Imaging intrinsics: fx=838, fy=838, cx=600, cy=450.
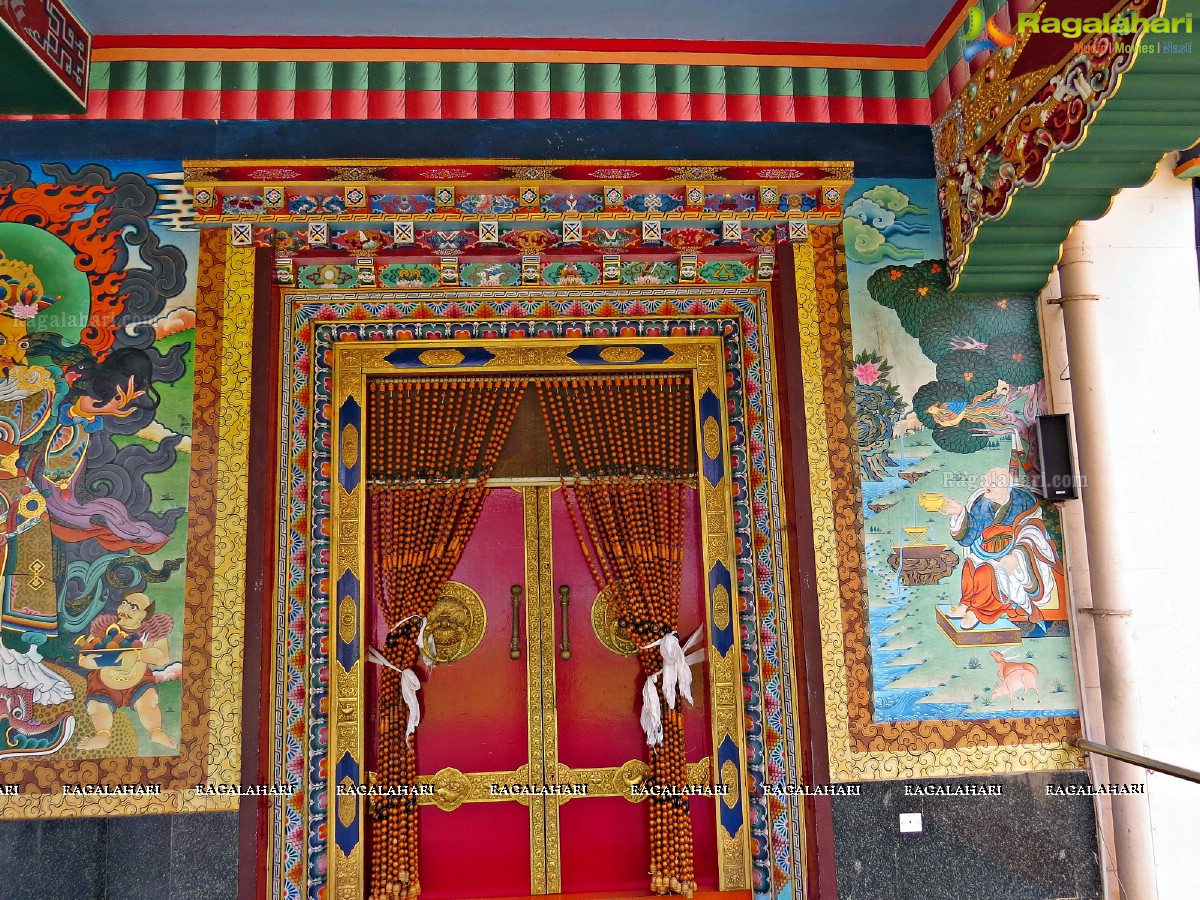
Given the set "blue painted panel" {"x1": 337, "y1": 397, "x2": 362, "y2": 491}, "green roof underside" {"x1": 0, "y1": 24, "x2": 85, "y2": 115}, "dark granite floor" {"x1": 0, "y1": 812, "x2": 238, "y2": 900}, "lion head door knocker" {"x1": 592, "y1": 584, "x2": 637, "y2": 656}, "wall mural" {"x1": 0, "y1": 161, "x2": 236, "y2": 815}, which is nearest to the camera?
"green roof underside" {"x1": 0, "y1": 24, "x2": 85, "y2": 115}

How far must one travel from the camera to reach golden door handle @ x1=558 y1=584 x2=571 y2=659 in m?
4.42

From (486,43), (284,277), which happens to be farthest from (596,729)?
(486,43)

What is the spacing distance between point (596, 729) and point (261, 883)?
170cm

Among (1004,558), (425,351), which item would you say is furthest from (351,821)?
(1004,558)

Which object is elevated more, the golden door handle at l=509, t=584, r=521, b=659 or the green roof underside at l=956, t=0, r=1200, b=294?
the green roof underside at l=956, t=0, r=1200, b=294

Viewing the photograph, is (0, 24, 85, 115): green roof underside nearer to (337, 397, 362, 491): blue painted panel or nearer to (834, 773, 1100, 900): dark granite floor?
(337, 397, 362, 491): blue painted panel

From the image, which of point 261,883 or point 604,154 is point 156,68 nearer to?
point 604,154

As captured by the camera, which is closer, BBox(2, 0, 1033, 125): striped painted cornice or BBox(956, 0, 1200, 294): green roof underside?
BBox(956, 0, 1200, 294): green roof underside

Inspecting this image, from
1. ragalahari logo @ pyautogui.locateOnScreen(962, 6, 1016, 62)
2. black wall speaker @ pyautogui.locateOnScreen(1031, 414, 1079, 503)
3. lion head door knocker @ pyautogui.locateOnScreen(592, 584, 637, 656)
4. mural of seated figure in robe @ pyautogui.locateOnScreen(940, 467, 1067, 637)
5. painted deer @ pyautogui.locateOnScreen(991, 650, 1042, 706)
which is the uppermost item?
ragalahari logo @ pyautogui.locateOnScreen(962, 6, 1016, 62)

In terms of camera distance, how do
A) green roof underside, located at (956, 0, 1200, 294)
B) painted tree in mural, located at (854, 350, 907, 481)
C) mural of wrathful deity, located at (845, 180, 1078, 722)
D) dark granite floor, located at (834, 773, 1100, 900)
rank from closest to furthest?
green roof underside, located at (956, 0, 1200, 294), dark granite floor, located at (834, 773, 1100, 900), mural of wrathful deity, located at (845, 180, 1078, 722), painted tree in mural, located at (854, 350, 907, 481)

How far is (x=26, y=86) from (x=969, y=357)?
4.56m

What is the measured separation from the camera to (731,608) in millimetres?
4387

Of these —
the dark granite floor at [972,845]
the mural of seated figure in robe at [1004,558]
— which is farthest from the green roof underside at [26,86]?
the dark granite floor at [972,845]

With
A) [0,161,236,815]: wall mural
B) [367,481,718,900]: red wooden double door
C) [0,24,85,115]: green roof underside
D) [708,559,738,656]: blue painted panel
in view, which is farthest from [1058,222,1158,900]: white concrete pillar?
[0,24,85,115]: green roof underside
